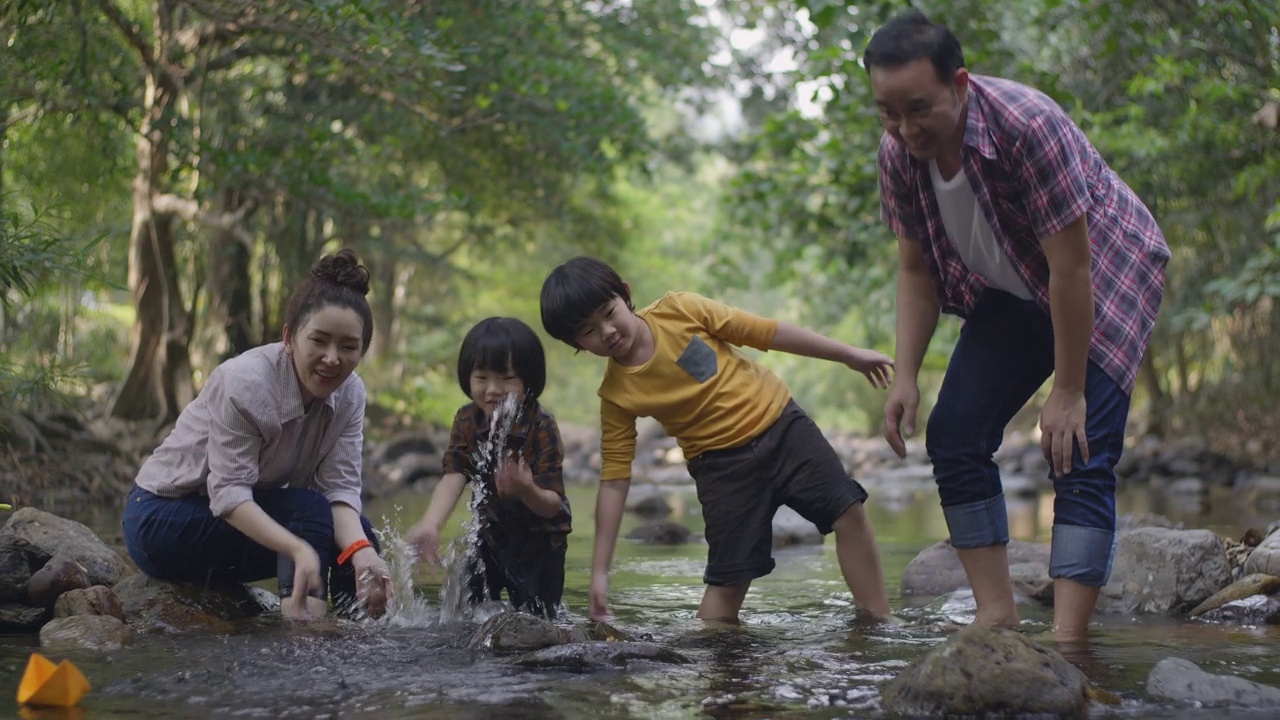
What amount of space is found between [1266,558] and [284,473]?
11.1 feet

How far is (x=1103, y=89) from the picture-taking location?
1156cm

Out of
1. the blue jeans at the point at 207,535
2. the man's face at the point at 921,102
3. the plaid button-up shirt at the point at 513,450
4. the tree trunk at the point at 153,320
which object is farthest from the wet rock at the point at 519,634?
the tree trunk at the point at 153,320

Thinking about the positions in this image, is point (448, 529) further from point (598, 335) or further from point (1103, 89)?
point (1103, 89)

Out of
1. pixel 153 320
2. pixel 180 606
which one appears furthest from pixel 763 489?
pixel 153 320

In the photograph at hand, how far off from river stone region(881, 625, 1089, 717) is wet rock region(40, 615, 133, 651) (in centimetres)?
205

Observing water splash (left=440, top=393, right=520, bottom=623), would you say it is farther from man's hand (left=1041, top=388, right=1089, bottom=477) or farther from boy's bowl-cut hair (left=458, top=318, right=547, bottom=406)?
man's hand (left=1041, top=388, right=1089, bottom=477)

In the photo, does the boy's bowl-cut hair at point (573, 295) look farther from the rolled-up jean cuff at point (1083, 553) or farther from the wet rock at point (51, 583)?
the wet rock at point (51, 583)

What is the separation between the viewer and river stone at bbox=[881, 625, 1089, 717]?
→ 8.52ft

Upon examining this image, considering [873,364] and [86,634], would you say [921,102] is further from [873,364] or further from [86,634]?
[86,634]

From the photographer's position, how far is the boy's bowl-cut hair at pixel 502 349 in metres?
3.95

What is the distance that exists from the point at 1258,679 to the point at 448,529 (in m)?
5.06

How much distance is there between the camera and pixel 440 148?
12180mm

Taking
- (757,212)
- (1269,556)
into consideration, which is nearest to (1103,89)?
(757,212)

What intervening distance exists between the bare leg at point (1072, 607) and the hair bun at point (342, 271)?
2.13 metres
